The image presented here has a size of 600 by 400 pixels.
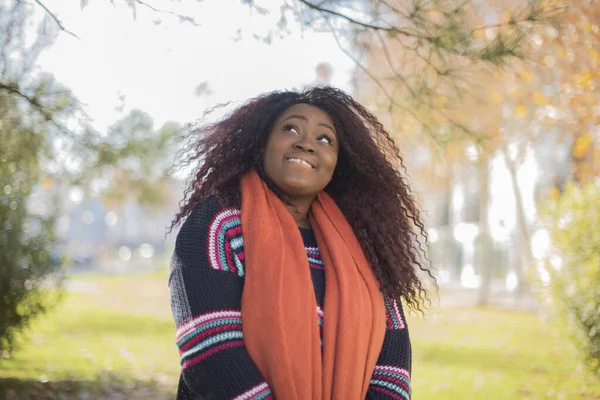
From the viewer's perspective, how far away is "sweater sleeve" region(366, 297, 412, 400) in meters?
2.23

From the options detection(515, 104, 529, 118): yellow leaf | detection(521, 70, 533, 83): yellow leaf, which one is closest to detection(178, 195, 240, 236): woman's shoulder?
detection(521, 70, 533, 83): yellow leaf

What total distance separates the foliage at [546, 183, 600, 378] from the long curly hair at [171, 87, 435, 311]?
9.72 ft

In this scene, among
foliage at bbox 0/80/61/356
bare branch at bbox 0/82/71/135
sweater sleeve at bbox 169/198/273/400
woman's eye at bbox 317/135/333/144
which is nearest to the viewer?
sweater sleeve at bbox 169/198/273/400

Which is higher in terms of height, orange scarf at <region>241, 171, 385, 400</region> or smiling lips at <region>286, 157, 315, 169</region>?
smiling lips at <region>286, 157, 315, 169</region>

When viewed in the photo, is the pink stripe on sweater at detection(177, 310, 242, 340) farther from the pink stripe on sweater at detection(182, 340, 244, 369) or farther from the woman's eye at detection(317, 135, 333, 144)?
the woman's eye at detection(317, 135, 333, 144)

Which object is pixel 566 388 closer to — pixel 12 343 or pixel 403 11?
pixel 403 11

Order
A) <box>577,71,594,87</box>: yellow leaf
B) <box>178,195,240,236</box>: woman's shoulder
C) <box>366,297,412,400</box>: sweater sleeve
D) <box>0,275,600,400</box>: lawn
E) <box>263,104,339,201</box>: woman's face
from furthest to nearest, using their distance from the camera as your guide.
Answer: <box>577,71,594,87</box>: yellow leaf → <box>0,275,600,400</box>: lawn → <box>263,104,339,201</box>: woman's face → <box>366,297,412,400</box>: sweater sleeve → <box>178,195,240,236</box>: woman's shoulder

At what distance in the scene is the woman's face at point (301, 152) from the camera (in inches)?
94.6

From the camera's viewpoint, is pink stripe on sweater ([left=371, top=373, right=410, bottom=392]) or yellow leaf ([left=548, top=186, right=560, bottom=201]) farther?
yellow leaf ([left=548, top=186, right=560, bottom=201])

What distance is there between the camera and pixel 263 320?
200 centimetres

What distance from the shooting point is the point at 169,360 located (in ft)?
26.9

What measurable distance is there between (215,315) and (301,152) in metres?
0.73

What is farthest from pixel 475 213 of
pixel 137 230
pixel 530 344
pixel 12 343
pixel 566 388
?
pixel 137 230

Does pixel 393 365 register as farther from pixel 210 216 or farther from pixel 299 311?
pixel 210 216
